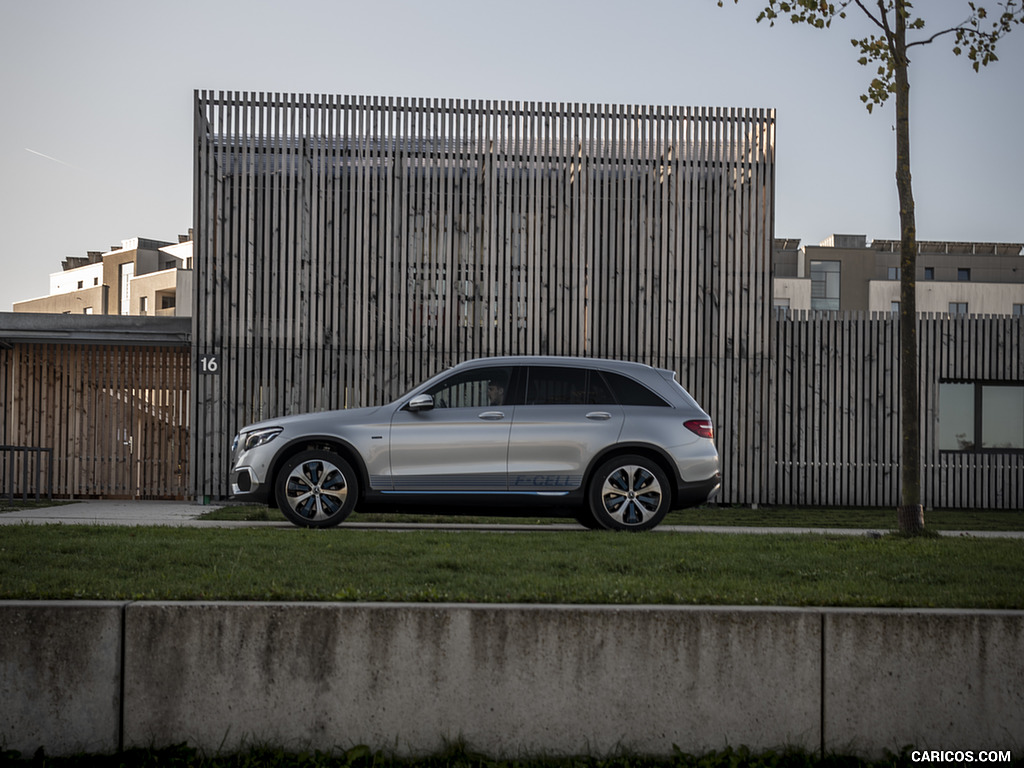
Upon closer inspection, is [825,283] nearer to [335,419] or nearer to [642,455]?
[642,455]

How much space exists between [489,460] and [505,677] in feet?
18.1

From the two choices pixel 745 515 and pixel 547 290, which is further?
pixel 547 290

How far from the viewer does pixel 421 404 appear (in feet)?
34.1

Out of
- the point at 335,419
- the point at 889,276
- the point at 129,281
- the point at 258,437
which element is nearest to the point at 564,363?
the point at 335,419

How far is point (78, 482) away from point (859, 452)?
12.1 meters

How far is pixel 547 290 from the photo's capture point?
55.5ft

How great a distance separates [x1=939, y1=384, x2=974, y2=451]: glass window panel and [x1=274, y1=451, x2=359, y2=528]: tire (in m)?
11.4

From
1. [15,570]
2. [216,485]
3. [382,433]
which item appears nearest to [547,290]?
[216,485]

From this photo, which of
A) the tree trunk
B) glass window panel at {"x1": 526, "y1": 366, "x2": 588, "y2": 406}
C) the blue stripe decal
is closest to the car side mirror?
the blue stripe decal

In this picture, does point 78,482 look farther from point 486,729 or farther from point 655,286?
point 486,729

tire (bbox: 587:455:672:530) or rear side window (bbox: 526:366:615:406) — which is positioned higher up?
rear side window (bbox: 526:366:615:406)

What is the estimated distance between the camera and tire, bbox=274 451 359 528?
10375 mm

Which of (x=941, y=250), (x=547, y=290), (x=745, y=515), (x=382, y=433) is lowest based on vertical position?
(x=745, y=515)

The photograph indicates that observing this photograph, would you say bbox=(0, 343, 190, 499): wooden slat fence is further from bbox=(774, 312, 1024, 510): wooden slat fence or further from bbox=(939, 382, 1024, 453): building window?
bbox=(939, 382, 1024, 453): building window
